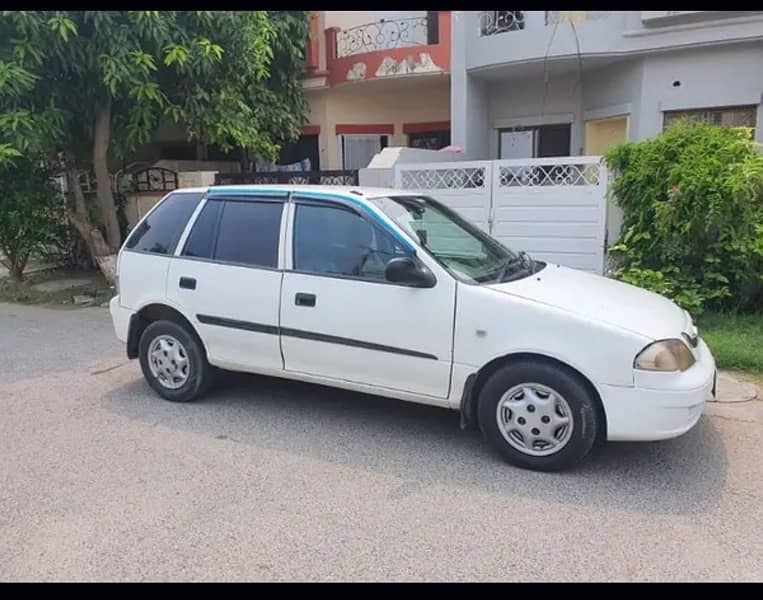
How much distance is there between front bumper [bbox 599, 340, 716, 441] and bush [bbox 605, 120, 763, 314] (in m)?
3.34

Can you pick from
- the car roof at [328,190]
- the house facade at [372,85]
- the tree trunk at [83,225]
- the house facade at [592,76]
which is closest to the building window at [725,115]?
the house facade at [592,76]

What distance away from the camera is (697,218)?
6.56 m

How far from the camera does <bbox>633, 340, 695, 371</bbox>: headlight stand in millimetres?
3441

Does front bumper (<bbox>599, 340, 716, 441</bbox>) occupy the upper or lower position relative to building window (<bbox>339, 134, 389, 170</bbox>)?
lower

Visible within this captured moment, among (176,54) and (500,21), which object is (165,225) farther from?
(500,21)

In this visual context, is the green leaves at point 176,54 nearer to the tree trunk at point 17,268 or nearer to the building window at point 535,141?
the tree trunk at point 17,268

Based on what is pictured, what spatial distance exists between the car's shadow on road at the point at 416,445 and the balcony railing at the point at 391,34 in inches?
379

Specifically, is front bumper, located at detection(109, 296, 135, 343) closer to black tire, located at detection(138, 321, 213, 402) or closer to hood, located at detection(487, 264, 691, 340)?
black tire, located at detection(138, 321, 213, 402)

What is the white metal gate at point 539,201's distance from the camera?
8.04 meters

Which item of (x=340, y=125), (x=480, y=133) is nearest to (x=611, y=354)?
(x=480, y=133)

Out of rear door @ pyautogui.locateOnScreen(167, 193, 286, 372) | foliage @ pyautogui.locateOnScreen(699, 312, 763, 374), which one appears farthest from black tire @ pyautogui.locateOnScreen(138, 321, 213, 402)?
foliage @ pyautogui.locateOnScreen(699, 312, 763, 374)

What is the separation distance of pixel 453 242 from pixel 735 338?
3.31 metres

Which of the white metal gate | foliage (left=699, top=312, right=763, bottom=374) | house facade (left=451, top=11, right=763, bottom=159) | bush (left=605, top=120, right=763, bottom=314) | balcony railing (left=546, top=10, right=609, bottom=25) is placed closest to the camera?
foliage (left=699, top=312, right=763, bottom=374)
